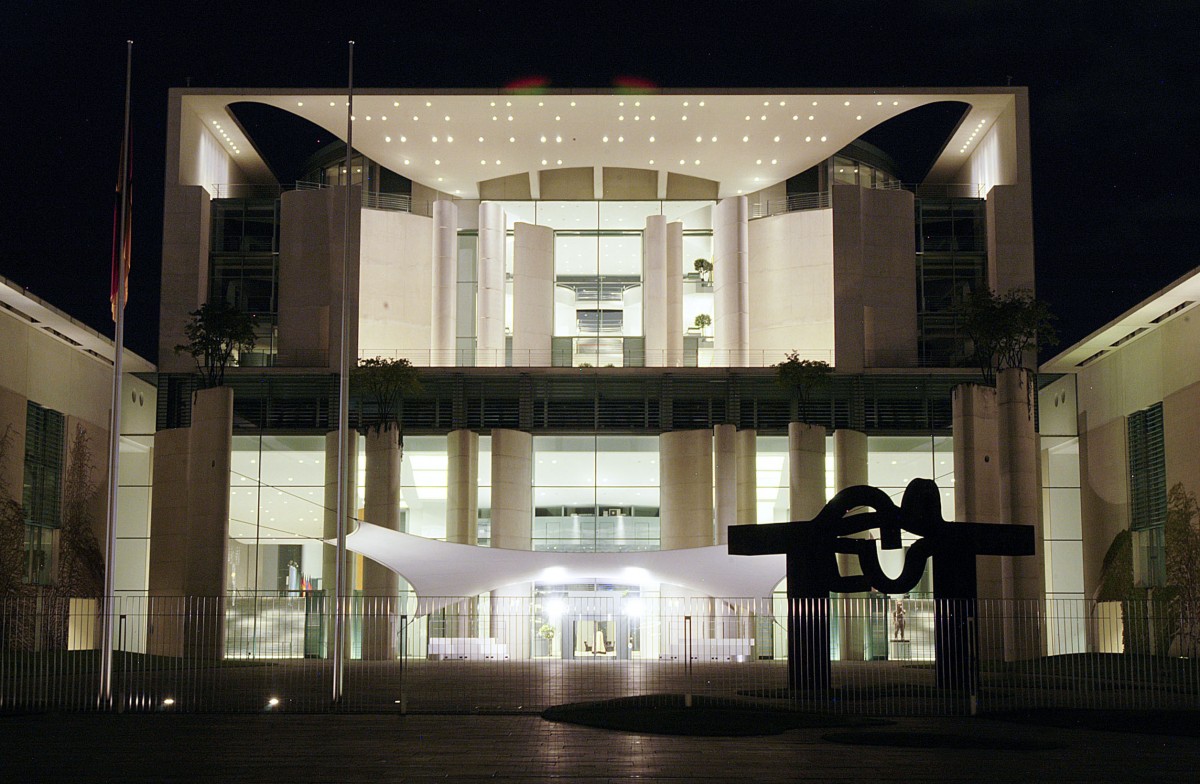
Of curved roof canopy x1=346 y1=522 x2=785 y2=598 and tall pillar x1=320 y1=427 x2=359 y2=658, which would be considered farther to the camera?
tall pillar x1=320 y1=427 x2=359 y2=658

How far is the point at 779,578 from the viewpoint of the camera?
124 ft

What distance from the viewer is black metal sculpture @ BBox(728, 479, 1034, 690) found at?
86.5ft

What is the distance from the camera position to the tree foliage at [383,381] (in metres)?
48.6

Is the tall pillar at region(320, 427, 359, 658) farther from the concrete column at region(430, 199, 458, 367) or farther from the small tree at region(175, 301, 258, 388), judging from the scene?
the concrete column at region(430, 199, 458, 367)

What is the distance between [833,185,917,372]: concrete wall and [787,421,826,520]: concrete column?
502cm

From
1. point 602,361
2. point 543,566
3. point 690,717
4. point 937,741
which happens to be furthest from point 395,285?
point 937,741

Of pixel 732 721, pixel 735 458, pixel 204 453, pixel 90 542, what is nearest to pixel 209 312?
pixel 204 453

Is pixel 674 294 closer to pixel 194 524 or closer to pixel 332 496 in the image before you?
pixel 332 496

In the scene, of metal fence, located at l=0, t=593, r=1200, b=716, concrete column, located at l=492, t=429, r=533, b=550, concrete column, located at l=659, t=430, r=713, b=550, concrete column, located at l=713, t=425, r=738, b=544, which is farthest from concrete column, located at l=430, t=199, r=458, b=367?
concrete column, located at l=713, t=425, r=738, b=544

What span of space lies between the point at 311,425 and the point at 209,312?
19.5ft

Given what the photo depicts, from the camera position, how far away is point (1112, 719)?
21.4 m

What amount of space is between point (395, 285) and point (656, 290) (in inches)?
416

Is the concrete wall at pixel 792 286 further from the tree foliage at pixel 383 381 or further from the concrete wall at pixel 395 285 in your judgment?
the tree foliage at pixel 383 381

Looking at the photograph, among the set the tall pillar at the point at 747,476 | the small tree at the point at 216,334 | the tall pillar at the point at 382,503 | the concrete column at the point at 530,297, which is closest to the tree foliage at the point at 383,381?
the tall pillar at the point at 382,503
